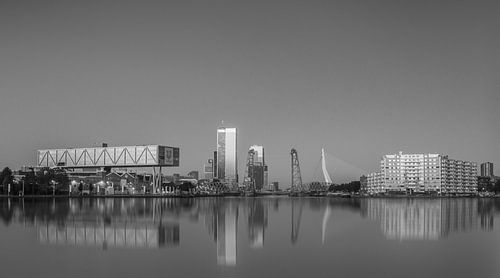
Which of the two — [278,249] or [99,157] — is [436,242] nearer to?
[278,249]

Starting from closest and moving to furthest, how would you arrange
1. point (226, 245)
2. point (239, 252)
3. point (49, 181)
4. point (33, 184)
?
point (239, 252), point (226, 245), point (33, 184), point (49, 181)

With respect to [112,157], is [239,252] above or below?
below

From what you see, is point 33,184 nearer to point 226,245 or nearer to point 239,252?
point 226,245

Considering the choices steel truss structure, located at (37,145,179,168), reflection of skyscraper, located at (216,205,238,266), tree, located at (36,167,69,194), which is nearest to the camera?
reflection of skyscraper, located at (216,205,238,266)

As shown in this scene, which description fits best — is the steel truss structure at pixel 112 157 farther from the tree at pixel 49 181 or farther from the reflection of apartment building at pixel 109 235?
the reflection of apartment building at pixel 109 235

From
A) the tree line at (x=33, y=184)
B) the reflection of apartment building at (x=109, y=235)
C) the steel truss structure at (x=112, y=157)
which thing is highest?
the steel truss structure at (x=112, y=157)

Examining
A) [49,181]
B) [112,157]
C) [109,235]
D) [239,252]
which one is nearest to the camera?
[239,252]

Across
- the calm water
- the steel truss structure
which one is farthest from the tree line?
the calm water

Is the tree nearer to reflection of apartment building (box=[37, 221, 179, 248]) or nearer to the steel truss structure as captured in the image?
the steel truss structure

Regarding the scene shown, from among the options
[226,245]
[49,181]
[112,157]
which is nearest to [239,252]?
[226,245]

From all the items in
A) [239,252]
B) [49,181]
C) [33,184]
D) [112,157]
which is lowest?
[33,184]

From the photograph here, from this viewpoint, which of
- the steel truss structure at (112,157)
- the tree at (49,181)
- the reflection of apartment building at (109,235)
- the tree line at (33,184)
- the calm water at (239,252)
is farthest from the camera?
the steel truss structure at (112,157)

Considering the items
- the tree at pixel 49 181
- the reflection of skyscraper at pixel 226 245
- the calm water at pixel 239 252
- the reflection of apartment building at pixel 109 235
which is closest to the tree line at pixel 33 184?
the tree at pixel 49 181

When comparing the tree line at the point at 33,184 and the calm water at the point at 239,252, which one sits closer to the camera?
the calm water at the point at 239,252
